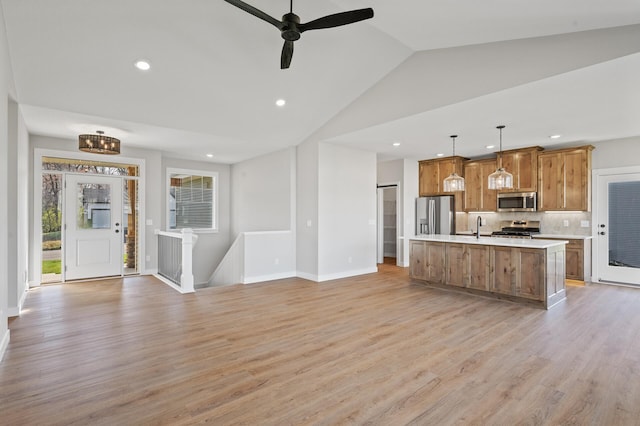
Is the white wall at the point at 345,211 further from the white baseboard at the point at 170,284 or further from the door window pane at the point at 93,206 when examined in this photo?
the door window pane at the point at 93,206

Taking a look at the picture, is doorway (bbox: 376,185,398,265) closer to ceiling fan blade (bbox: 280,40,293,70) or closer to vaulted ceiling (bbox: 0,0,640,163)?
vaulted ceiling (bbox: 0,0,640,163)

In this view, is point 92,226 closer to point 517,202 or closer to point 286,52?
point 286,52

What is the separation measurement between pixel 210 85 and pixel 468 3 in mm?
3191

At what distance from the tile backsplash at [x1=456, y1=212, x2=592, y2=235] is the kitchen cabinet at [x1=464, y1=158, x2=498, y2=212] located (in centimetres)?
36

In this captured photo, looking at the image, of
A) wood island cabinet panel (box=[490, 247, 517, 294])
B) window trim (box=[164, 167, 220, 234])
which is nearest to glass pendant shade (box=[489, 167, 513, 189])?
wood island cabinet panel (box=[490, 247, 517, 294])

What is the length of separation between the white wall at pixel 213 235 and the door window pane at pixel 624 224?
833cm

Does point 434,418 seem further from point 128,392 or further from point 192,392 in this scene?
point 128,392

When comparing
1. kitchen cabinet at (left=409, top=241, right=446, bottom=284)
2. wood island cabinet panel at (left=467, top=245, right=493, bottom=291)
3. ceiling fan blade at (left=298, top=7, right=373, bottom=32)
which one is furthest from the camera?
kitchen cabinet at (left=409, top=241, right=446, bottom=284)

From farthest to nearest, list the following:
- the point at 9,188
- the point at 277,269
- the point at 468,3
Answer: the point at 277,269, the point at 9,188, the point at 468,3

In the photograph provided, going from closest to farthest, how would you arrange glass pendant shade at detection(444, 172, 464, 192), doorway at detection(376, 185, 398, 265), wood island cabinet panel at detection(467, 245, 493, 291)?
wood island cabinet panel at detection(467, 245, 493, 291) < glass pendant shade at detection(444, 172, 464, 192) < doorway at detection(376, 185, 398, 265)

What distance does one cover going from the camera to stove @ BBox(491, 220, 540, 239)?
22.7 ft

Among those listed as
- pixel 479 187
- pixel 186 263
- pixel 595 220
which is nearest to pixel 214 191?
pixel 186 263

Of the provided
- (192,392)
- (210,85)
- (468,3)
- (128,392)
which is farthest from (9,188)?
(468,3)

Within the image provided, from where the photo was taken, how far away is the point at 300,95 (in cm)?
505
